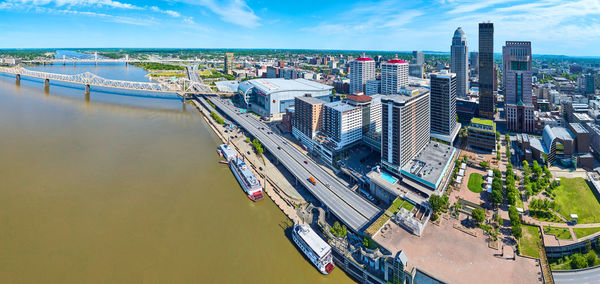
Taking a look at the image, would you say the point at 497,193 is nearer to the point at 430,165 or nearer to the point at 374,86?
the point at 430,165

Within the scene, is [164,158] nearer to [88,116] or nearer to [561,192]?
[88,116]

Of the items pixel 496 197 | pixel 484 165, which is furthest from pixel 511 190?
pixel 484 165

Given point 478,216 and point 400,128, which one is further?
point 400,128

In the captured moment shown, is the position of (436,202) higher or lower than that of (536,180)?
lower

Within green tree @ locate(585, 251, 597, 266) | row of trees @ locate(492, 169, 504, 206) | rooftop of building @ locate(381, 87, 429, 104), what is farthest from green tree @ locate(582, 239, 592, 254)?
rooftop of building @ locate(381, 87, 429, 104)

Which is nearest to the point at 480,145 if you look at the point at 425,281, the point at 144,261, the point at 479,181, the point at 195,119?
the point at 479,181

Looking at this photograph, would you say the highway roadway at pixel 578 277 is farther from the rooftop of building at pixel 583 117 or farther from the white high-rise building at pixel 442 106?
the rooftop of building at pixel 583 117

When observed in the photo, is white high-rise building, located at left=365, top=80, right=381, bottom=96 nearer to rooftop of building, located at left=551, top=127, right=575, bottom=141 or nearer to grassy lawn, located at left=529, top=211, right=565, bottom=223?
rooftop of building, located at left=551, top=127, right=575, bottom=141
